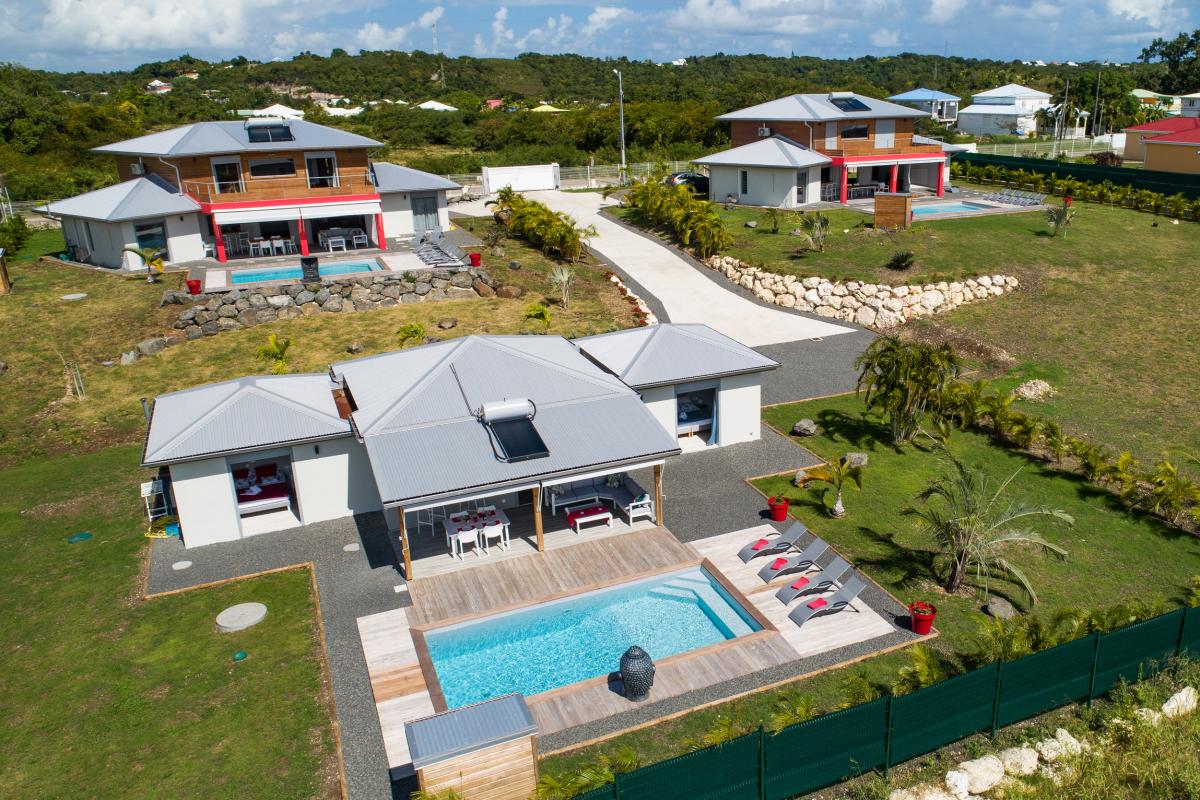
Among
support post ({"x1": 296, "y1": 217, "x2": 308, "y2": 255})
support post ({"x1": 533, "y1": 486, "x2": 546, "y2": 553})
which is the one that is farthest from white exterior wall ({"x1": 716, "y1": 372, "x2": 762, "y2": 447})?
support post ({"x1": 296, "y1": 217, "x2": 308, "y2": 255})

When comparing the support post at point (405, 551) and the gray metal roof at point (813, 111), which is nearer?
the support post at point (405, 551)

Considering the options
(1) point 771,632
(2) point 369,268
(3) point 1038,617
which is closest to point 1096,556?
(3) point 1038,617

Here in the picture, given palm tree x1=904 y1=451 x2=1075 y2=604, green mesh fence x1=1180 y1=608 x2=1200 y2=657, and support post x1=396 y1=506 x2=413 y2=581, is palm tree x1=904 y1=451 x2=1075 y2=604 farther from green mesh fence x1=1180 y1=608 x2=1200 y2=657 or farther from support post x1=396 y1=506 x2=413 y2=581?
support post x1=396 y1=506 x2=413 y2=581

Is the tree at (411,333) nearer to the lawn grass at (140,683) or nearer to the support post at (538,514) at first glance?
the lawn grass at (140,683)

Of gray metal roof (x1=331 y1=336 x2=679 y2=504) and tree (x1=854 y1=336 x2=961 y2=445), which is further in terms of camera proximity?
tree (x1=854 y1=336 x2=961 y2=445)

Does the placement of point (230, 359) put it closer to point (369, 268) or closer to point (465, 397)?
point (369, 268)

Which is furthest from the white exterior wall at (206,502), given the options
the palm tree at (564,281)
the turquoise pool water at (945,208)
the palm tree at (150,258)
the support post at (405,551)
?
the turquoise pool water at (945,208)

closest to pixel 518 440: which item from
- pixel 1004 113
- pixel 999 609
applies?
pixel 999 609
